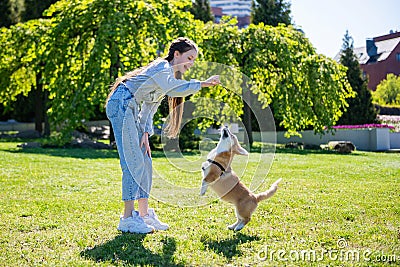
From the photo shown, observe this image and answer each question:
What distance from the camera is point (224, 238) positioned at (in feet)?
11.2

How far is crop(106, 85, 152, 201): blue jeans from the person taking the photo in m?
3.65

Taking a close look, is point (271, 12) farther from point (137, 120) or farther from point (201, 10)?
point (137, 120)

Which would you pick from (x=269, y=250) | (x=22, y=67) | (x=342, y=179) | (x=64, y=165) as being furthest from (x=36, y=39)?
(x=269, y=250)

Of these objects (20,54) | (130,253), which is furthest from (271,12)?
(130,253)

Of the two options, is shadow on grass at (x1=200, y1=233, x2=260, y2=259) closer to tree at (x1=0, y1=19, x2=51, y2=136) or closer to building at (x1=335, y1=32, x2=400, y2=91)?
tree at (x1=0, y1=19, x2=51, y2=136)

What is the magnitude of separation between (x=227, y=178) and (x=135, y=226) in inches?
31.5

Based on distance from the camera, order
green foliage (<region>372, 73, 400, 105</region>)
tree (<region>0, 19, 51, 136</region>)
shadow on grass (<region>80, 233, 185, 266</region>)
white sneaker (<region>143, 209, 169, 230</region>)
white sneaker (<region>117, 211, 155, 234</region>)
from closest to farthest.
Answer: shadow on grass (<region>80, 233, 185, 266</region>)
white sneaker (<region>117, 211, 155, 234</region>)
white sneaker (<region>143, 209, 169, 230</region>)
tree (<region>0, 19, 51, 136</region>)
green foliage (<region>372, 73, 400, 105</region>)

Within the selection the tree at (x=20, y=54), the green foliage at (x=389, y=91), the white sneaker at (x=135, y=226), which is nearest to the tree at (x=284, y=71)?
the tree at (x=20, y=54)

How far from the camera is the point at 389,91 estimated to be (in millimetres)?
27750

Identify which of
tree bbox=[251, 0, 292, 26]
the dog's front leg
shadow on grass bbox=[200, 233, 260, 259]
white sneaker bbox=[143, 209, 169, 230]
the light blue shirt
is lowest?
shadow on grass bbox=[200, 233, 260, 259]

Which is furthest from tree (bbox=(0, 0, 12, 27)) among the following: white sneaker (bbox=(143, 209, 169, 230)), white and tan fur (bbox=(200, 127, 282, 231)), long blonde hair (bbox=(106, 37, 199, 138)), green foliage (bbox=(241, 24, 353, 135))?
white and tan fur (bbox=(200, 127, 282, 231))

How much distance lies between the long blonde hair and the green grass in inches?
24.0

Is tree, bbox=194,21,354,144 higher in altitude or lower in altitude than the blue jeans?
higher

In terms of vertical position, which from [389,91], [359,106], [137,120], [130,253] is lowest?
[130,253]
